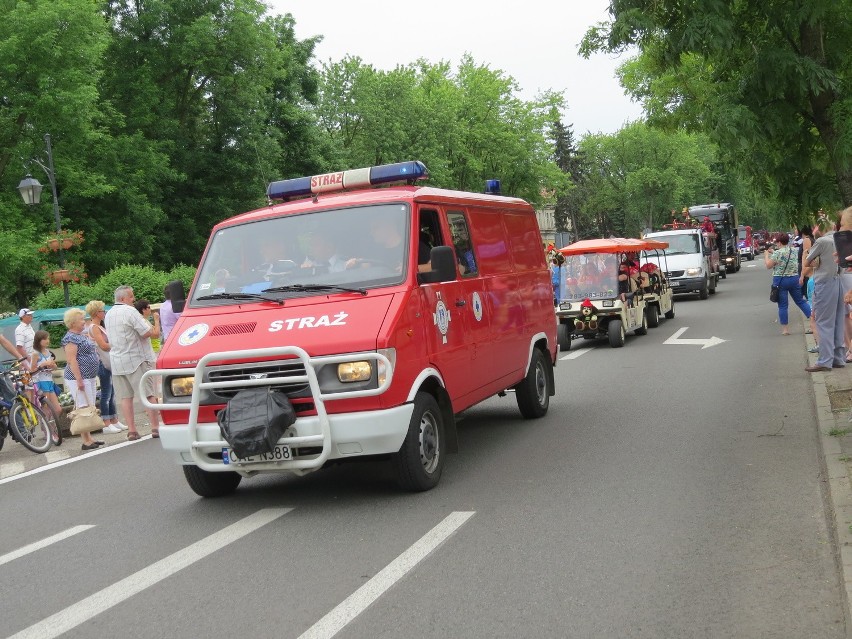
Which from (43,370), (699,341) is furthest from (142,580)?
(699,341)

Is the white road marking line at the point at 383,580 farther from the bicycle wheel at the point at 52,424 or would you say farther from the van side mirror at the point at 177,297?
the bicycle wheel at the point at 52,424

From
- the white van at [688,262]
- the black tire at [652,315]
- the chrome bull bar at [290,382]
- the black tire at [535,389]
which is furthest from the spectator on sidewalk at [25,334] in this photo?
the white van at [688,262]

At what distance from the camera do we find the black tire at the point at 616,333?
63.8ft

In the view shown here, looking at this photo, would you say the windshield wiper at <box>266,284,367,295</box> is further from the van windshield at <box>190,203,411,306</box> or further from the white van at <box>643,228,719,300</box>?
the white van at <box>643,228,719,300</box>

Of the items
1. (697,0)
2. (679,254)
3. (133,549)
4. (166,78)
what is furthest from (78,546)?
(166,78)

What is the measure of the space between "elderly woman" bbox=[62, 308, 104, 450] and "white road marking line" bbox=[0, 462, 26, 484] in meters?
0.97

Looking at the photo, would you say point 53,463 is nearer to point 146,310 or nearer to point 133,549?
point 146,310

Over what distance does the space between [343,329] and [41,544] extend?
8.46ft

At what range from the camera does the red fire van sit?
7070 millimetres

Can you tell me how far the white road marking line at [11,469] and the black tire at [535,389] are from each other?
5344mm

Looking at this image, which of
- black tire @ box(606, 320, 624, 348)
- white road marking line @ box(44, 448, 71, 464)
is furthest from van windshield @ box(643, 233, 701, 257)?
white road marking line @ box(44, 448, 71, 464)

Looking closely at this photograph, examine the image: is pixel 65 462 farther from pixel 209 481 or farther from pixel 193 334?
pixel 193 334

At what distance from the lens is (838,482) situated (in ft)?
22.9

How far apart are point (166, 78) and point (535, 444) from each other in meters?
38.2
